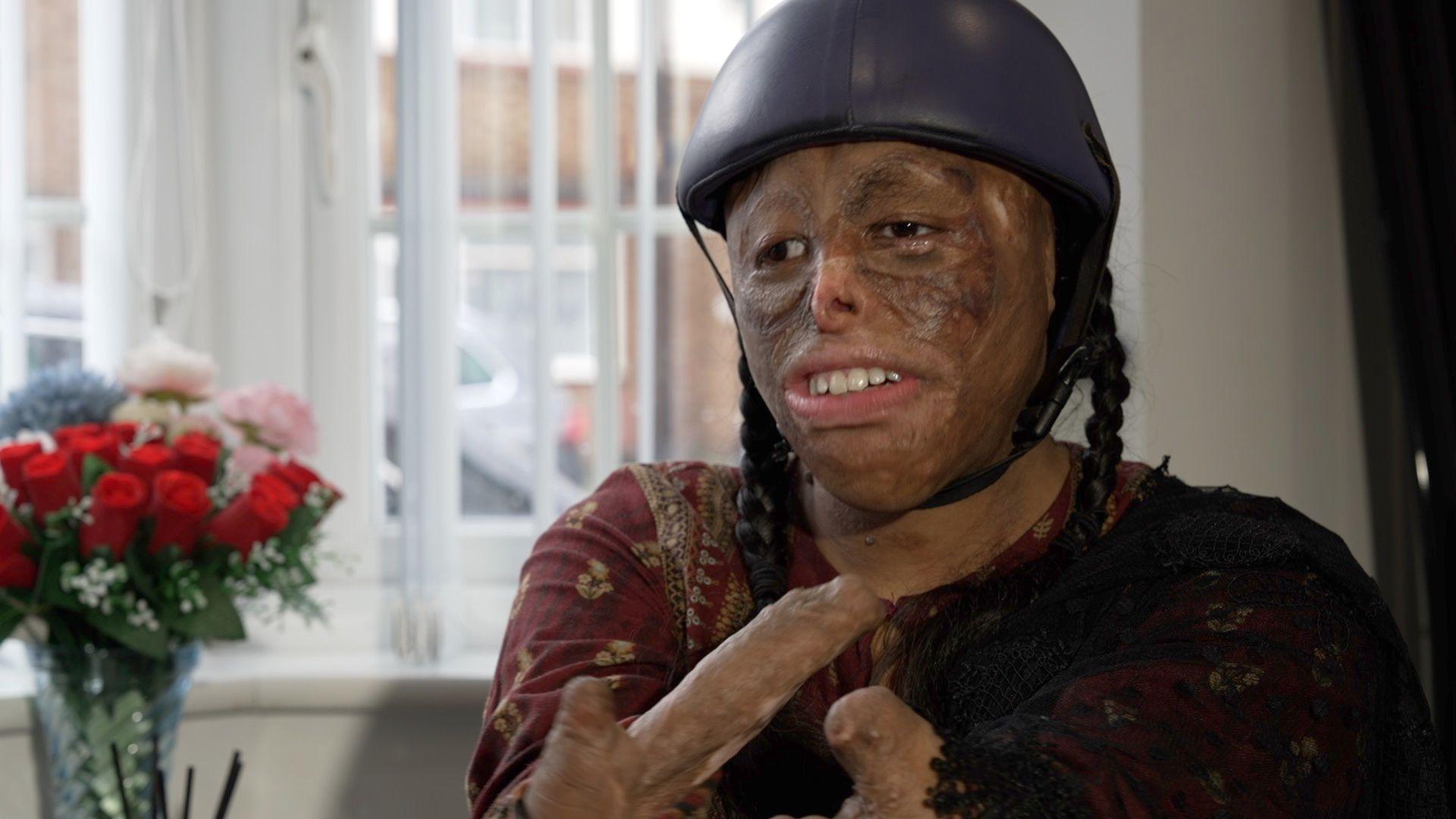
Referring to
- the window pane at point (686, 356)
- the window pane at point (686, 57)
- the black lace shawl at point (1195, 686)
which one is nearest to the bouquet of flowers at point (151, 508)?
the window pane at point (686, 356)

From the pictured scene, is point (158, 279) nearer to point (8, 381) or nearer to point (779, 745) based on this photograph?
point (8, 381)

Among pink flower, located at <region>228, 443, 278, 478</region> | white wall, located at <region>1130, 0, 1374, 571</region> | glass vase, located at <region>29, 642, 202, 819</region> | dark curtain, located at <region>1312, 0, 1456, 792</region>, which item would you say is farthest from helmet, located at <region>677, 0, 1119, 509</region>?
glass vase, located at <region>29, 642, 202, 819</region>

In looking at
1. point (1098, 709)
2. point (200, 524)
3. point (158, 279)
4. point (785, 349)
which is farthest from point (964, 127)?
point (158, 279)

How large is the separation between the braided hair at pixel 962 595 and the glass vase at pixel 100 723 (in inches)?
34.5

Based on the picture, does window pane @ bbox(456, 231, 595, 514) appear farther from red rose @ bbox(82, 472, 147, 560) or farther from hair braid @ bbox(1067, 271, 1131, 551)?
hair braid @ bbox(1067, 271, 1131, 551)

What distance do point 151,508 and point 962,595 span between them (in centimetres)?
97

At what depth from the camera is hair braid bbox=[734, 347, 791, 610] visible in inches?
41.0

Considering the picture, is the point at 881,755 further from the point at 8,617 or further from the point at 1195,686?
the point at 8,617

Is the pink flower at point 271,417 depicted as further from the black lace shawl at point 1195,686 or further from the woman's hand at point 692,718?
the woman's hand at point 692,718

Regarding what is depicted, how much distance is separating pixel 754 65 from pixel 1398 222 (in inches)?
38.4

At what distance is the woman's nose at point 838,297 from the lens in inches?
34.8

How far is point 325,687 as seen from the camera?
185cm

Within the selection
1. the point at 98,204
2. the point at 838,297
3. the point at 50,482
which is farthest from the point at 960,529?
A: the point at 98,204

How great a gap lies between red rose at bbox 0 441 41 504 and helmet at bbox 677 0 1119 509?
37.1 inches
